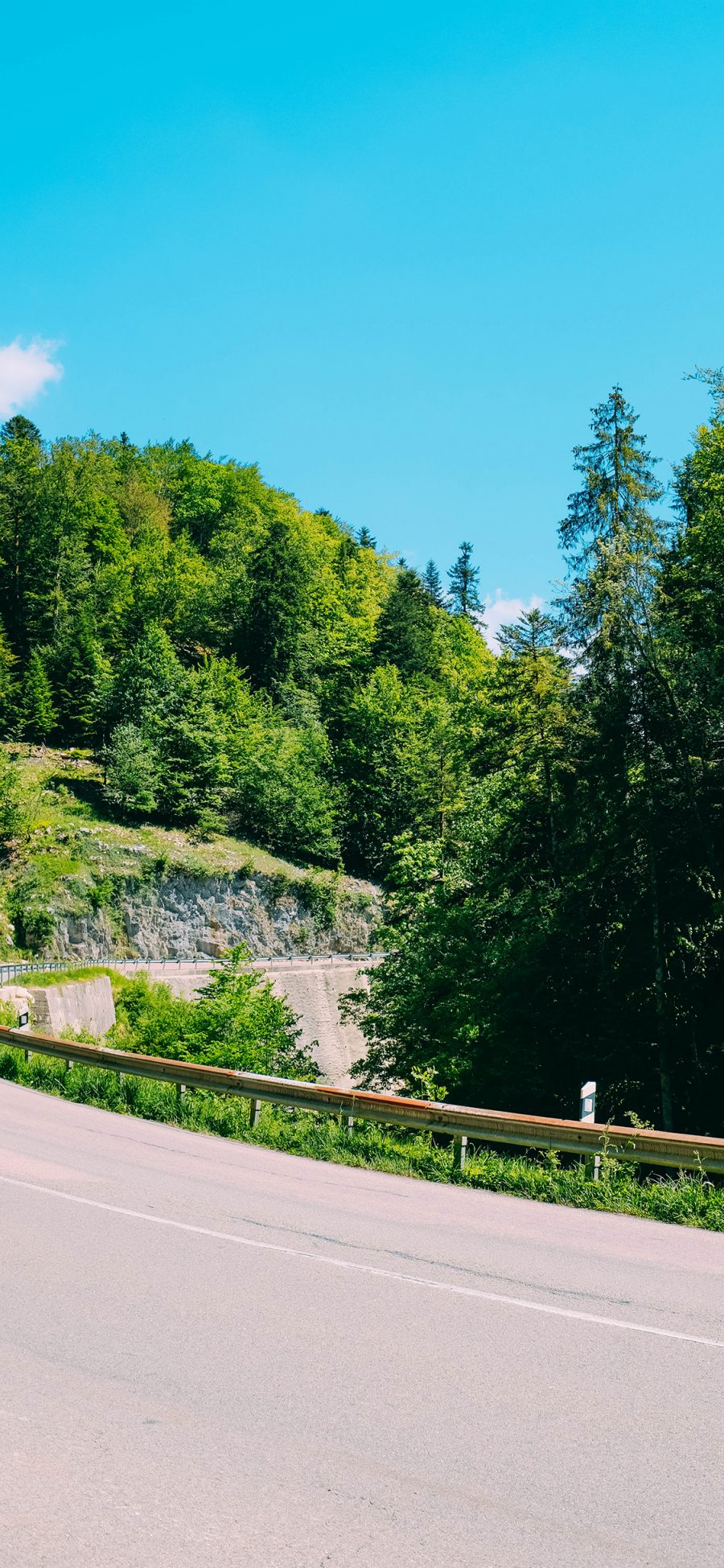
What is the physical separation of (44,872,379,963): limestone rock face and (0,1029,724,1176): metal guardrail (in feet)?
109

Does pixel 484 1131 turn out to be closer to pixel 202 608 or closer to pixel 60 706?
pixel 60 706

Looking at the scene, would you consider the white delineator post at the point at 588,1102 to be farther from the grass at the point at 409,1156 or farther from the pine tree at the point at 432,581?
the pine tree at the point at 432,581

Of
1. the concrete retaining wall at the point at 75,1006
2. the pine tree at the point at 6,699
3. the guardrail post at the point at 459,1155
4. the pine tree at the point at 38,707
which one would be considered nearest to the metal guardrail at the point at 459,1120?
the guardrail post at the point at 459,1155

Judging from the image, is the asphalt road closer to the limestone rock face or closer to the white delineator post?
the white delineator post

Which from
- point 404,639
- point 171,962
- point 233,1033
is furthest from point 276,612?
point 233,1033

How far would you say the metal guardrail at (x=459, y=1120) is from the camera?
9789 millimetres

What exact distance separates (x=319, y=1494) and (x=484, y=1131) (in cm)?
740

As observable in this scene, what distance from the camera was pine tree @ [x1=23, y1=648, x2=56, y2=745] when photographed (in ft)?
203

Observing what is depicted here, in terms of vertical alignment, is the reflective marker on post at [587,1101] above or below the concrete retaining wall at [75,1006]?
above

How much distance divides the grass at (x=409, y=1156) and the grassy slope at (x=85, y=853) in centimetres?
3196

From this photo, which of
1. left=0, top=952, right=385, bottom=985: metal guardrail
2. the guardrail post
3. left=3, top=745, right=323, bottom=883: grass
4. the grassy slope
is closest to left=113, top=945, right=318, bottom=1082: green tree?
left=0, top=952, right=385, bottom=985: metal guardrail

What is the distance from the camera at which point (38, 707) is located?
62.0m

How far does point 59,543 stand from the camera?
2830 inches

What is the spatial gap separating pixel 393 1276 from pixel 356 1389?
2.11 metres
